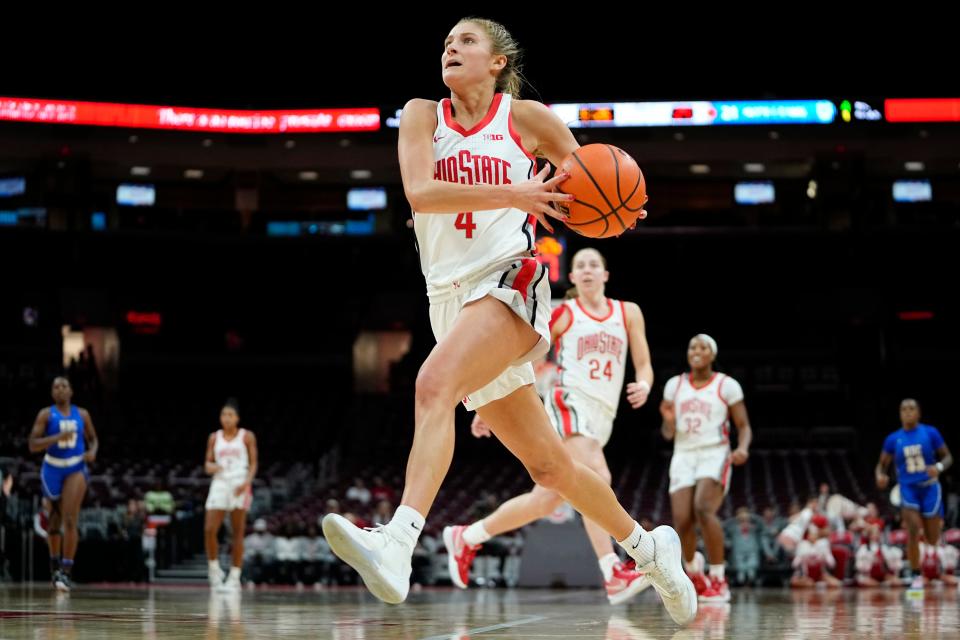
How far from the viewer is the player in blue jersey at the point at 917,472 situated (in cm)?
1250

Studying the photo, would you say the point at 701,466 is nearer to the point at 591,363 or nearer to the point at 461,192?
the point at 591,363

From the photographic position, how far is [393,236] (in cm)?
3250

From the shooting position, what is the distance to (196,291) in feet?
109

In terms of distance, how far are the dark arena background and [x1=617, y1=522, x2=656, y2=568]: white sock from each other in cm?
1663

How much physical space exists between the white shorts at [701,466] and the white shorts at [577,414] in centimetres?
98

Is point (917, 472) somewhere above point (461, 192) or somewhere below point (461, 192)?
below

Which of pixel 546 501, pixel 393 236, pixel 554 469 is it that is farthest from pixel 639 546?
pixel 393 236

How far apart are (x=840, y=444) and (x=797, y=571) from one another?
49.9ft

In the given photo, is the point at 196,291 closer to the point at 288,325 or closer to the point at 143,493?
the point at 288,325

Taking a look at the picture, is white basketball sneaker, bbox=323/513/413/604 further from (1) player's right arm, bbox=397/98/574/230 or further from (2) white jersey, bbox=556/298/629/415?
(2) white jersey, bbox=556/298/629/415

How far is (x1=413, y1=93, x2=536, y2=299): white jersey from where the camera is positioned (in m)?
4.36

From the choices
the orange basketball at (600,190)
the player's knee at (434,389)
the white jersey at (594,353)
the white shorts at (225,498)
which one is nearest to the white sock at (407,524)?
the player's knee at (434,389)

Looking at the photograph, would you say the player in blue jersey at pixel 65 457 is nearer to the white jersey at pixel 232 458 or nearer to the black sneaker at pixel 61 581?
the black sneaker at pixel 61 581

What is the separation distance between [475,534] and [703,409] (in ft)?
8.65
